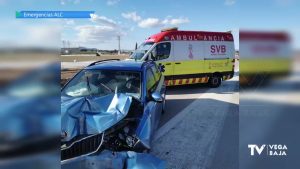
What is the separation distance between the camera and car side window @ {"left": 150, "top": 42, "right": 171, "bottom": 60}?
10.6 meters

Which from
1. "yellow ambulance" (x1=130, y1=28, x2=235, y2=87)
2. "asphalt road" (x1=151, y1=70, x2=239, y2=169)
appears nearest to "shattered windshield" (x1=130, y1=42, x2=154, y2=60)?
"yellow ambulance" (x1=130, y1=28, x2=235, y2=87)

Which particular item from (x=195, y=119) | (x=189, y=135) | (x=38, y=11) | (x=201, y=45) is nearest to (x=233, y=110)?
(x=195, y=119)

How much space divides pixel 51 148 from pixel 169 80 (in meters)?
9.10

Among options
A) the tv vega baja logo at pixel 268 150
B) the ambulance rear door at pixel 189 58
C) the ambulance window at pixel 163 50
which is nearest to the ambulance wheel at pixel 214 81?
the ambulance rear door at pixel 189 58

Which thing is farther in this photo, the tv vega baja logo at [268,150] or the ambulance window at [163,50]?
the ambulance window at [163,50]

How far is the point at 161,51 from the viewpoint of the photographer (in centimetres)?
1064

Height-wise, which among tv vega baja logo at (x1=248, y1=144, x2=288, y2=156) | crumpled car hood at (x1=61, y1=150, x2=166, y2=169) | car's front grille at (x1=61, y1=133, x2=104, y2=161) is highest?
car's front grille at (x1=61, y1=133, x2=104, y2=161)

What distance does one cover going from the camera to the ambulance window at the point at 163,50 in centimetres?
1058

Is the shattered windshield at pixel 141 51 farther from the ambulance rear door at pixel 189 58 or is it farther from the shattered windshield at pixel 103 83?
the shattered windshield at pixel 103 83

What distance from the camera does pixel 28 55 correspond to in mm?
1450

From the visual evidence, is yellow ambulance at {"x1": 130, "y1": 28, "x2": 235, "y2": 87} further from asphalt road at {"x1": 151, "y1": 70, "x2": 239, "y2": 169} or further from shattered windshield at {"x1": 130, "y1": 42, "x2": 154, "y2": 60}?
asphalt road at {"x1": 151, "y1": 70, "x2": 239, "y2": 169}

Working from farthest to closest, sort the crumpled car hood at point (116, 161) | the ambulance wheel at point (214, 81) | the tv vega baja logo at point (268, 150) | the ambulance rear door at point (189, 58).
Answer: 1. the ambulance wheel at point (214, 81)
2. the ambulance rear door at point (189, 58)
3. the tv vega baja logo at point (268, 150)
4. the crumpled car hood at point (116, 161)

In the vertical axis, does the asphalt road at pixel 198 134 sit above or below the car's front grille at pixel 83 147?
below

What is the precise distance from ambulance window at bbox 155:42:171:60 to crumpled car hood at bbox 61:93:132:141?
22.5 ft
